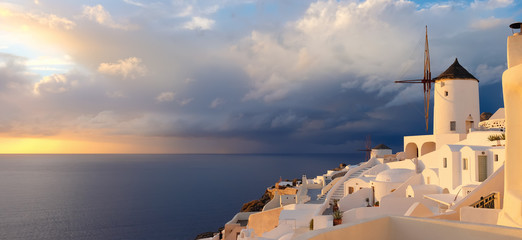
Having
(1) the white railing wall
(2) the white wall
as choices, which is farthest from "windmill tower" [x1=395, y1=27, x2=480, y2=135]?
(2) the white wall

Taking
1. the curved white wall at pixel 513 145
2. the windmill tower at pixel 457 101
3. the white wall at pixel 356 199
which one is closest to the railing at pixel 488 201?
the curved white wall at pixel 513 145

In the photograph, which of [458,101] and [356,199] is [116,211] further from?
[458,101]

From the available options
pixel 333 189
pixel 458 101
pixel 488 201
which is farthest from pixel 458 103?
pixel 488 201

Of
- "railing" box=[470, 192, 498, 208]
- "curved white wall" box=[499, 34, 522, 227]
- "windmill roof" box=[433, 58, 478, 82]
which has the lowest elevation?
"railing" box=[470, 192, 498, 208]

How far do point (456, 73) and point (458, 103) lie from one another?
7.75 feet

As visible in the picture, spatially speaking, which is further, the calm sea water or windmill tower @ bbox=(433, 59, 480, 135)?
the calm sea water

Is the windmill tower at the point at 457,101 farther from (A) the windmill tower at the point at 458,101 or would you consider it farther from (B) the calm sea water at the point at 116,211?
(B) the calm sea water at the point at 116,211

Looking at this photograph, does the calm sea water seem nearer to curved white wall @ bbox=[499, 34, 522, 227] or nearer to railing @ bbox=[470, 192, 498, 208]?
railing @ bbox=[470, 192, 498, 208]

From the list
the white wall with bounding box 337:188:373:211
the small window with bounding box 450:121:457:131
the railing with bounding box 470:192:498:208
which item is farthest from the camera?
the small window with bounding box 450:121:457:131

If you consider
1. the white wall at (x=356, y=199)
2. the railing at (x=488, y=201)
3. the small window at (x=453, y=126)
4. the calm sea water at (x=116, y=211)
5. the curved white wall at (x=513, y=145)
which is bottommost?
the calm sea water at (x=116, y=211)

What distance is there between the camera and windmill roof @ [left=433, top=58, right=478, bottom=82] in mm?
28844

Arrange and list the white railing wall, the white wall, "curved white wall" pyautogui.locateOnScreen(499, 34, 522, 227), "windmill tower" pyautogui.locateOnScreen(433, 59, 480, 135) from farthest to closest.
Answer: "windmill tower" pyautogui.locateOnScreen(433, 59, 480, 135)
the white wall
the white railing wall
"curved white wall" pyautogui.locateOnScreen(499, 34, 522, 227)

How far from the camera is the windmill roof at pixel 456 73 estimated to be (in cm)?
2884

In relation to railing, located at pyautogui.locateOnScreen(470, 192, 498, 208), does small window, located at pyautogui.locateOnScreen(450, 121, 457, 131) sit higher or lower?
higher
